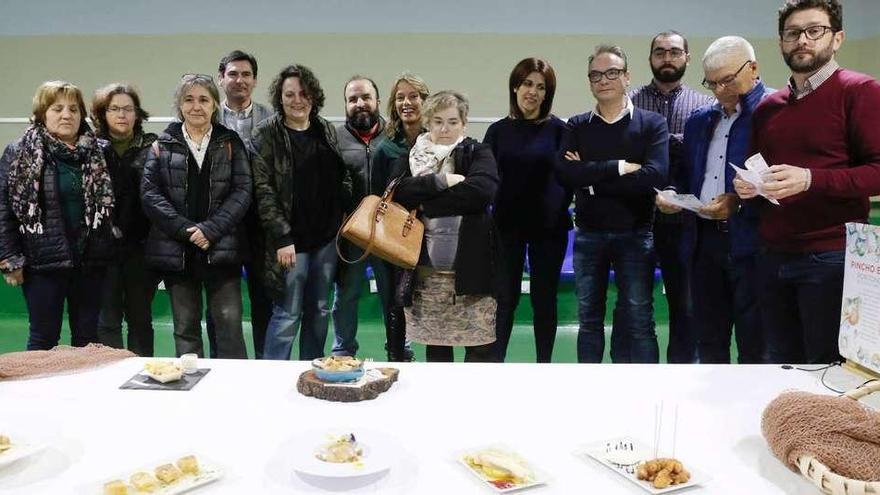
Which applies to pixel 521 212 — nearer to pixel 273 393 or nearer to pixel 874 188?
pixel 874 188

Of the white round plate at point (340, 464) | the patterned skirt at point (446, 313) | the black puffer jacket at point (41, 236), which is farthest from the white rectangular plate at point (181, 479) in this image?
the black puffer jacket at point (41, 236)

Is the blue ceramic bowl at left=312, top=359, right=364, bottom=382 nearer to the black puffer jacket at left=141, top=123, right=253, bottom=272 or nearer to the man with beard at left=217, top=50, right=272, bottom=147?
the black puffer jacket at left=141, top=123, right=253, bottom=272

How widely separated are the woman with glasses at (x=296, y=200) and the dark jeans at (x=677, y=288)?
1437 mm

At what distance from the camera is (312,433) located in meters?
1.34

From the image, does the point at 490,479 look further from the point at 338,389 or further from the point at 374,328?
the point at 374,328

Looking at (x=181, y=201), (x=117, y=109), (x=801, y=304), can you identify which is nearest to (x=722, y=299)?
(x=801, y=304)

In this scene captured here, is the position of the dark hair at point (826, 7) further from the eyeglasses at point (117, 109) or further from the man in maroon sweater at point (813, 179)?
the eyeglasses at point (117, 109)

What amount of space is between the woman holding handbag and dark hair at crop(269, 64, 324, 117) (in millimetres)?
604

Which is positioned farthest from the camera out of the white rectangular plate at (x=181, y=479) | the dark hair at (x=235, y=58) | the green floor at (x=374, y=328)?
the green floor at (x=374, y=328)

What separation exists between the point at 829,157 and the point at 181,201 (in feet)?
7.60

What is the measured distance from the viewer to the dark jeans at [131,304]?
10.7 feet

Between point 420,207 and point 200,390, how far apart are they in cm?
127

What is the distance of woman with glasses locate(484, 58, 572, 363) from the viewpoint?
10.2 feet

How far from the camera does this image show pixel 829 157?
2.15 meters
